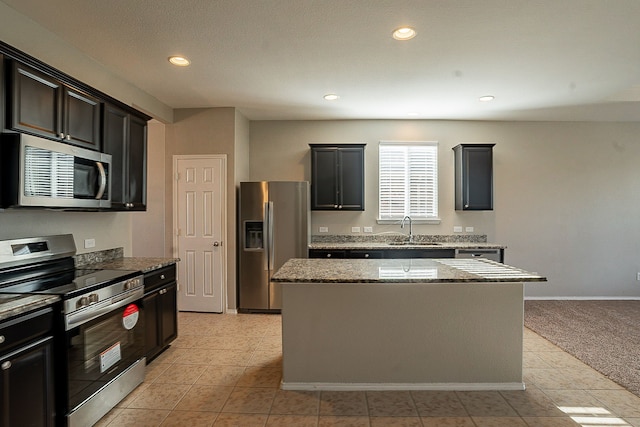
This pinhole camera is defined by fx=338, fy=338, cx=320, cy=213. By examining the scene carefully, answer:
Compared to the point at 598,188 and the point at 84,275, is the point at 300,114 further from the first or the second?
the point at 598,188

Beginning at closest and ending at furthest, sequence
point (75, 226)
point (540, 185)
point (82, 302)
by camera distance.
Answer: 1. point (82, 302)
2. point (75, 226)
3. point (540, 185)

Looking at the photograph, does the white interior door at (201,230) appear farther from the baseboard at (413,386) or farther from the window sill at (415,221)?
the baseboard at (413,386)

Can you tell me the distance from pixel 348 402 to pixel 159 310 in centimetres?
182

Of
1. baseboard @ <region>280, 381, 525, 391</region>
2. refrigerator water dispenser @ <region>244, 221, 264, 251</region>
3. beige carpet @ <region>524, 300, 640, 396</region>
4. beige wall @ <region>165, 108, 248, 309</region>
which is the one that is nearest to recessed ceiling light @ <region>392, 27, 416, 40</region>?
beige wall @ <region>165, 108, 248, 309</region>

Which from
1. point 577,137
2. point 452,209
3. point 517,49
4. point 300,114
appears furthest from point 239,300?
point 577,137

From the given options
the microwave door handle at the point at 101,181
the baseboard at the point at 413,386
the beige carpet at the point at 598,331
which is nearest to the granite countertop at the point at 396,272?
the baseboard at the point at 413,386

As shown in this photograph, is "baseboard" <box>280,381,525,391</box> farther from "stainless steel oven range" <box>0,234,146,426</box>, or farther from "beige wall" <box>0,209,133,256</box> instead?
"beige wall" <box>0,209,133,256</box>

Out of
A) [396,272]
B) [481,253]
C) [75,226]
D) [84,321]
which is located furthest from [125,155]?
[481,253]

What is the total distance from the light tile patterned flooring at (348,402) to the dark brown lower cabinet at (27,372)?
523 mm

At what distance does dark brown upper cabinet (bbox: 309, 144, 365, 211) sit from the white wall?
0.31m

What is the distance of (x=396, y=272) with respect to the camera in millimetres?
2660

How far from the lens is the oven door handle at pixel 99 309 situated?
195 cm

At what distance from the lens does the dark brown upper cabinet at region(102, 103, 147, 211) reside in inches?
113

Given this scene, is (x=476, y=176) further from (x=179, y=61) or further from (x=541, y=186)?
(x=179, y=61)
